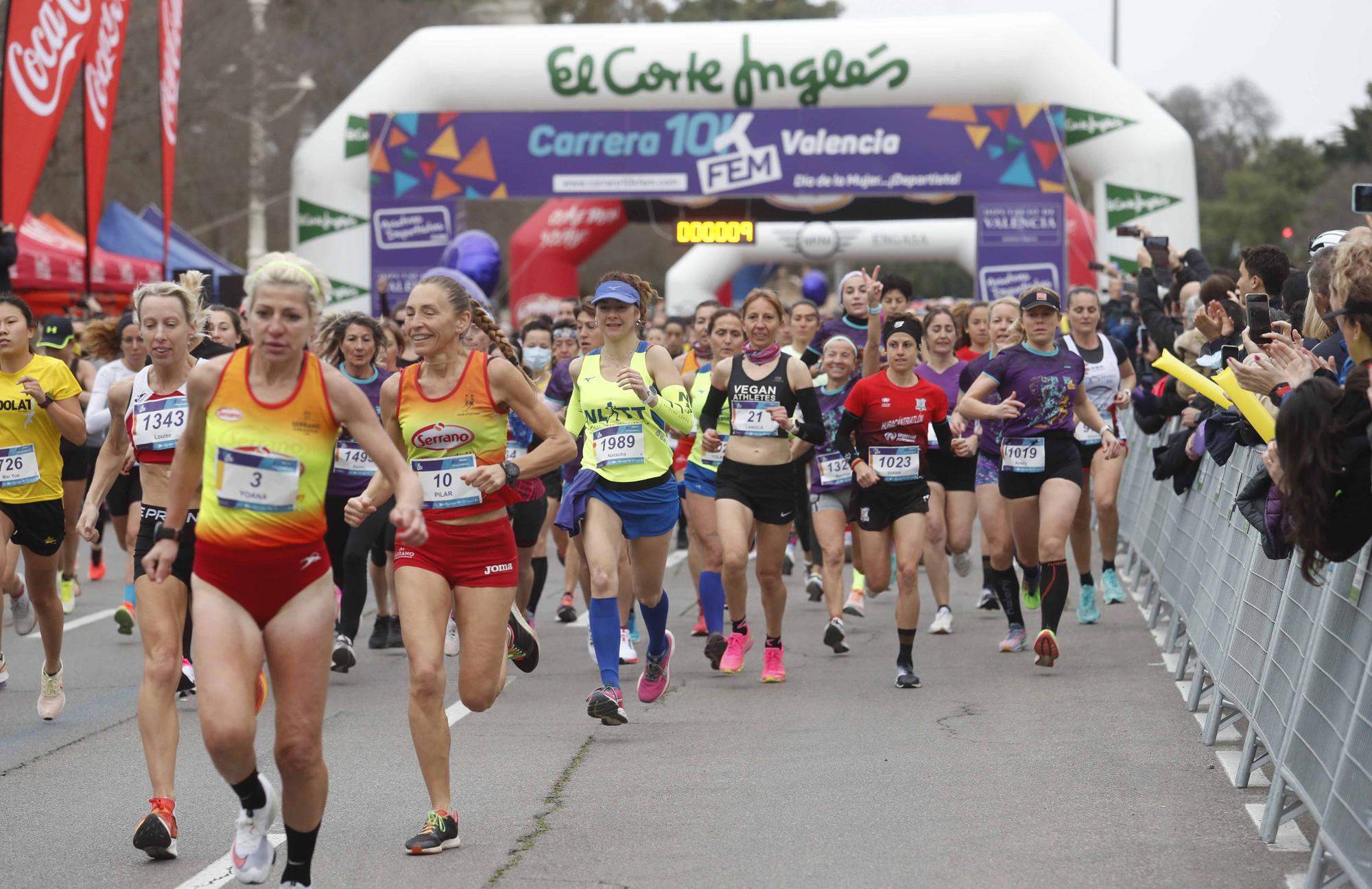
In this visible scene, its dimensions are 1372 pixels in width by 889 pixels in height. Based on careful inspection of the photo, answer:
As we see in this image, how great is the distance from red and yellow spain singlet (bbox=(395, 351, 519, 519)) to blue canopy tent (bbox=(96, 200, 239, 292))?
69.0 feet

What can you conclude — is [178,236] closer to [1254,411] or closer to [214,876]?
[214,876]

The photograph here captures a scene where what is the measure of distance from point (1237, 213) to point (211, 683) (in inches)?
3224

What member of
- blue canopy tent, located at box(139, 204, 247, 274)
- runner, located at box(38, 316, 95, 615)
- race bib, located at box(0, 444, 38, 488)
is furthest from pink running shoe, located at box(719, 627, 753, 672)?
blue canopy tent, located at box(139, 204, 247, 274)

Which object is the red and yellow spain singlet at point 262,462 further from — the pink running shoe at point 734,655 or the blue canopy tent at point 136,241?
the blue canopy tent at point 136,241

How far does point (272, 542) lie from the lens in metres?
5.02

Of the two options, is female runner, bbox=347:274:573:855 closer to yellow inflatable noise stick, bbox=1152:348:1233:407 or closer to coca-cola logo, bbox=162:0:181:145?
yellow inflatable noise stick, bbox=1152:348:1233:407

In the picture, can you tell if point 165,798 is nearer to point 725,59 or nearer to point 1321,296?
point 1321,296

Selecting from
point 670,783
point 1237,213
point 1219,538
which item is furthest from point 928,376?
point 1237,213

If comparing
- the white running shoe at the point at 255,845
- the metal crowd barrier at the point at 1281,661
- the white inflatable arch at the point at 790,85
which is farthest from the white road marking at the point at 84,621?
the white inflatable arch at the point at 790,85

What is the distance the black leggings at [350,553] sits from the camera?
10031mm

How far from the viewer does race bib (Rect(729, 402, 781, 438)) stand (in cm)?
959

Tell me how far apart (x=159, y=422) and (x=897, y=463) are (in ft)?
13.6

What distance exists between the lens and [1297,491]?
4.93 m

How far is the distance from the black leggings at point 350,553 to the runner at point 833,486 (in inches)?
102
